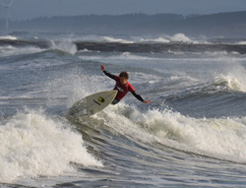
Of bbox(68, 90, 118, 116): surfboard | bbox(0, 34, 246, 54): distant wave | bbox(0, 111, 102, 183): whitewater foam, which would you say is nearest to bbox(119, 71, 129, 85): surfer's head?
bbox(68, 90, 118, 116): surfboard

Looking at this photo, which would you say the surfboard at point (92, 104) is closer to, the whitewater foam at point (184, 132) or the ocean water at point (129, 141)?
the ocean water at point (129, 141)

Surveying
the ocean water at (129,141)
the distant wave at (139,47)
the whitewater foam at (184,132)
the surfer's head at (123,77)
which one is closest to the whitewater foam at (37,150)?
the ocean water at (129,141)

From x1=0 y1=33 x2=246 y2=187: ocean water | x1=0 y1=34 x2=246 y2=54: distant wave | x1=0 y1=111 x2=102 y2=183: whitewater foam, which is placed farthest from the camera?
x1=0 y1=34 x2=246 y2=54: distant wave

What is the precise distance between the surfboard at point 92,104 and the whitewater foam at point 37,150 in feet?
7.01

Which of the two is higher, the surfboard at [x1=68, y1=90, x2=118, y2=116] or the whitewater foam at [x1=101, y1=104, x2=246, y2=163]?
the surfboard at [x1=68, y1=90, x2=118, y2=116]

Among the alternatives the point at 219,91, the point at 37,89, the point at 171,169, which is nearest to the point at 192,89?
the point at 219,91

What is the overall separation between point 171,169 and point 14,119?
334cm

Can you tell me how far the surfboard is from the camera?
41.3 feet

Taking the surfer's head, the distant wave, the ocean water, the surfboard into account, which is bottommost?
the ocean water

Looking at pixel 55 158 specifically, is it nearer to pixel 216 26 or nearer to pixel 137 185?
pixel 137 185

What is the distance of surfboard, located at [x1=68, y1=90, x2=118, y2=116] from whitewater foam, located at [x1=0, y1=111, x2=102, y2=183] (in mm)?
2136

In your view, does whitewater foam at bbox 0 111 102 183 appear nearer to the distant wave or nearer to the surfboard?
the surfboard

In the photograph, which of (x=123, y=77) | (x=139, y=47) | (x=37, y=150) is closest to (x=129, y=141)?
(x=123, y=77)

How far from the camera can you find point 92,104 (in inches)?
511
